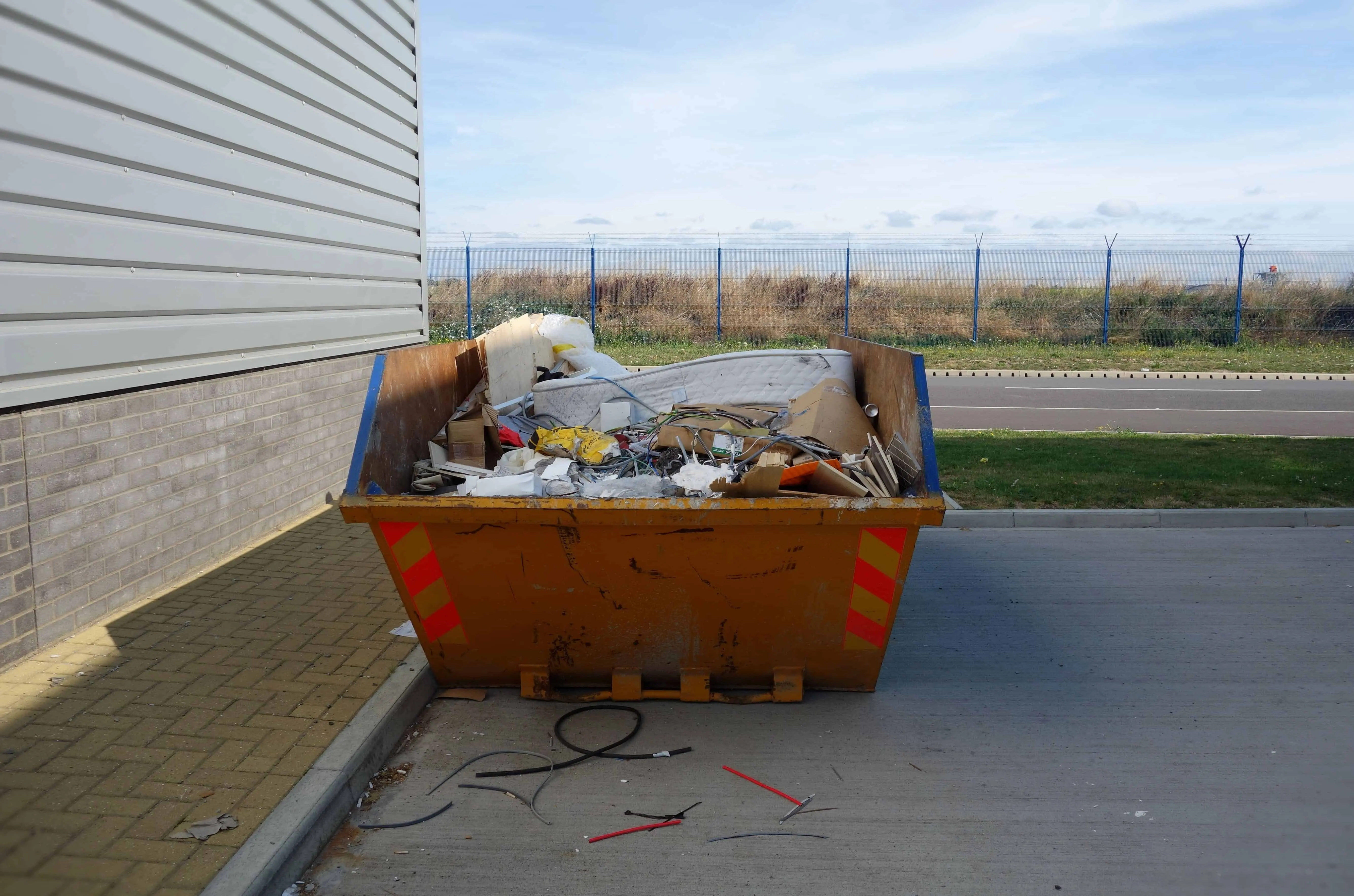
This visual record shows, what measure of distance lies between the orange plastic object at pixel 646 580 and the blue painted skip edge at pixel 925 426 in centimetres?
1

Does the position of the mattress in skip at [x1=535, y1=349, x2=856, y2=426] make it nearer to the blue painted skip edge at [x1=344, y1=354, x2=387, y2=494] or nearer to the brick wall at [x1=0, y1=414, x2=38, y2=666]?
the blue painted skip edge at [x1=344, y1=354, x2=387, y2=494]

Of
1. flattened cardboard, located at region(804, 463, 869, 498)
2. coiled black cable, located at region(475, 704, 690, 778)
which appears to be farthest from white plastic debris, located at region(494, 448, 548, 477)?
flattened cardboard, located at region(804, 463, 869, 498)

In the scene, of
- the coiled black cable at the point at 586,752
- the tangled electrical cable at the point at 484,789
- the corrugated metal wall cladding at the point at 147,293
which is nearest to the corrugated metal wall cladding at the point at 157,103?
the corrugated metal wall cladding at the point at 147,293

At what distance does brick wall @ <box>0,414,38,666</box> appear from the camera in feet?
14.3

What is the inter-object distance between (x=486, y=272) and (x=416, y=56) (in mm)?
13807

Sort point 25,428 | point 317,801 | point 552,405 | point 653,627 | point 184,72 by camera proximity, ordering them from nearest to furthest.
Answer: point 317,801, point 653,627, point 25,428, point 184,72, point 552,405

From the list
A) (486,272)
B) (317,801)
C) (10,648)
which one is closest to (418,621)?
(317,801)

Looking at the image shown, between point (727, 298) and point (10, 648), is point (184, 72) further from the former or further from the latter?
point (727, 298)

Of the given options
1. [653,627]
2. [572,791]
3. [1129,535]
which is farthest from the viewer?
[1129,535]

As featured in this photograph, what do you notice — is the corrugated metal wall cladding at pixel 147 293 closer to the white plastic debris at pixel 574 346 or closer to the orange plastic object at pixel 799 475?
the white plastic debris at pixel 574 346

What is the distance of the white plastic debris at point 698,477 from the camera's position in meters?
4.21

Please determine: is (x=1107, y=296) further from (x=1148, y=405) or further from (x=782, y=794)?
(x=782, y=794)

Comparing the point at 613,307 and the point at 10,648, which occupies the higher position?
the point at 613,307

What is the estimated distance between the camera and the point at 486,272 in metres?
23.1
